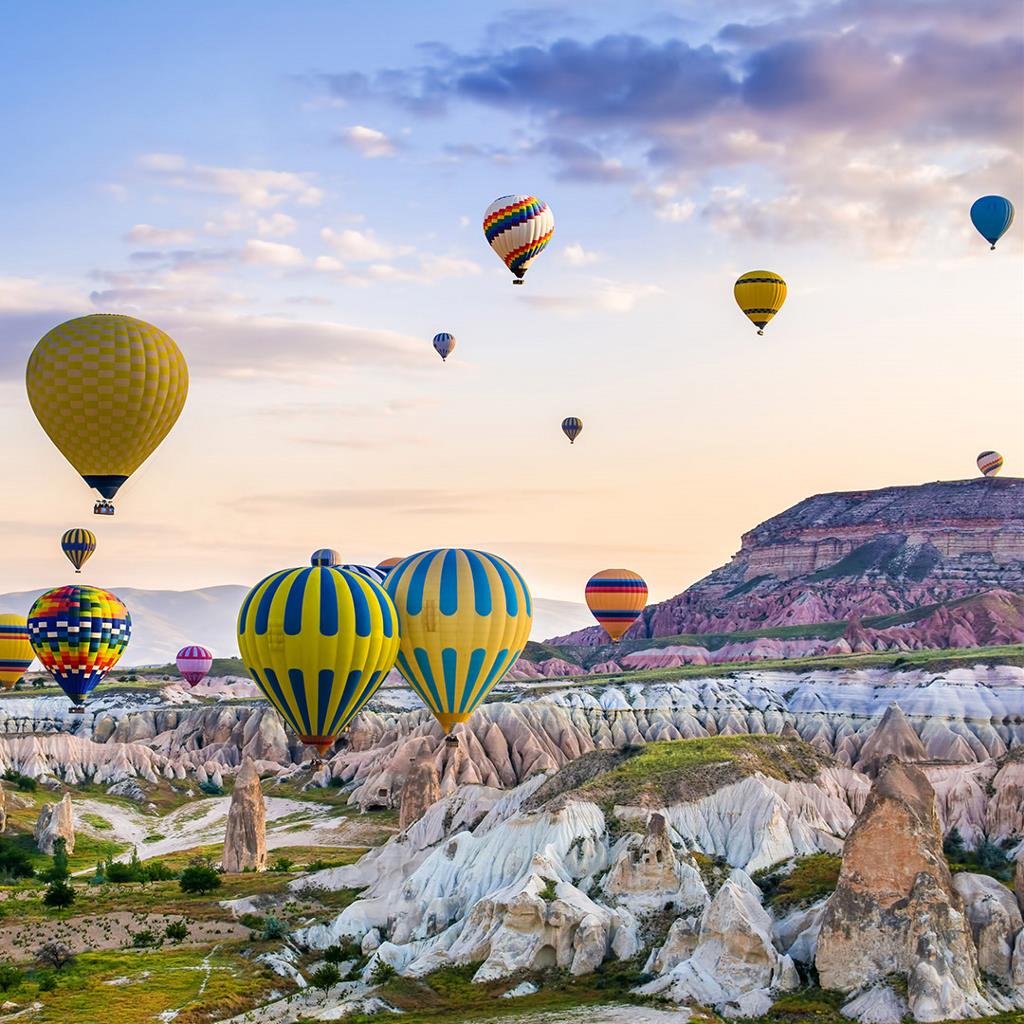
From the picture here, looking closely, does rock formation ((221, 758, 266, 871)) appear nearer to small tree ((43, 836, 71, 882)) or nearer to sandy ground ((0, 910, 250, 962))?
small tree ((43, 836, 71, 882))

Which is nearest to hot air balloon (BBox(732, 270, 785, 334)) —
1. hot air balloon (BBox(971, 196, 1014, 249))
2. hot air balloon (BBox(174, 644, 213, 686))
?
hot air balloon (BBox(971, 196, 1014, 249))

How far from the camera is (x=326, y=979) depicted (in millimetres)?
53656

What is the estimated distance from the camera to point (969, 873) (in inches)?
1917

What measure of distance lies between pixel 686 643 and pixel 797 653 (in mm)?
17261

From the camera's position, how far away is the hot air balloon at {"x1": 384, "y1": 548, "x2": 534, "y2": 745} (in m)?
67.4

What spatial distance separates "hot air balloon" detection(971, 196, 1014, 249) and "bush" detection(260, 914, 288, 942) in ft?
244

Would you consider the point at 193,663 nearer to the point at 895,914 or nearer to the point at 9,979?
the point at 9,979

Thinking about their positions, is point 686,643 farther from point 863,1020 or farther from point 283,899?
point 863,1020

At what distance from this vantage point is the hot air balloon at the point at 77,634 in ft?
311

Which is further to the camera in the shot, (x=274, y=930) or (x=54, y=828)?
(x=54, y=828)

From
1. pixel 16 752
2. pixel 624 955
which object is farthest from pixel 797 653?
pixel 624 955

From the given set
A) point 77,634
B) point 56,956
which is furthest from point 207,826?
point 56,956

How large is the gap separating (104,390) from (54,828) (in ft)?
125

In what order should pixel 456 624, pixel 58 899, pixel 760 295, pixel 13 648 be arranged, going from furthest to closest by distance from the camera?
pixel 13 648
pixel 760 295
pixel 58 899
pixel 456 624
